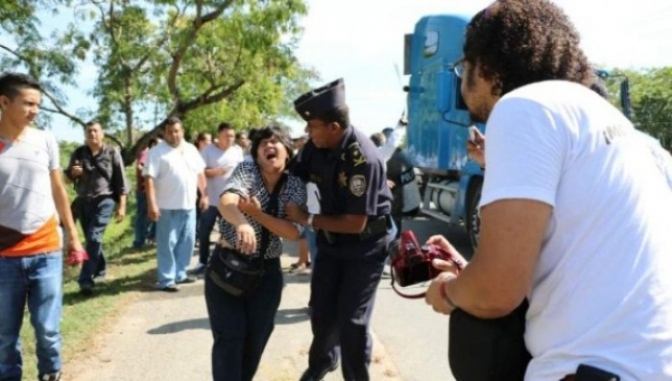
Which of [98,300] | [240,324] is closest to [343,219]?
[240,324]

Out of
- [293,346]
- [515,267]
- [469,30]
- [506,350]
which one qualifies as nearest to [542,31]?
[469,30]

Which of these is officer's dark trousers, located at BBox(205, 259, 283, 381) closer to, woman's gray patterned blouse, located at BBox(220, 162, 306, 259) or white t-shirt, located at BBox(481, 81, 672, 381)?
woman's gray patterned blouse, located at BBox(220, 162, 306, 259)

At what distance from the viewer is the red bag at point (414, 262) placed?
2129mm

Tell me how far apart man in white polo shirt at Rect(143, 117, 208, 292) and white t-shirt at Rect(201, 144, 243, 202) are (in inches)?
42.1

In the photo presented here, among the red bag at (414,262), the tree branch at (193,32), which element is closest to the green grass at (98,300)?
the red bag at (414,262)

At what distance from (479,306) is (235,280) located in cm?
217

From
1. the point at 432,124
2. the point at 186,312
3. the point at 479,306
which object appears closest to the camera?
the point at 479,306

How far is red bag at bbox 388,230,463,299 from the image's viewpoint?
213cm

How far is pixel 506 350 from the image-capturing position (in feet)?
5.12

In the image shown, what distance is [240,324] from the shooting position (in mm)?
3527

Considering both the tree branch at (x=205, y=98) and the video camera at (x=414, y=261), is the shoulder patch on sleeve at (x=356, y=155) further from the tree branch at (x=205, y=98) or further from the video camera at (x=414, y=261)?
the tree branch at (x=205, y=98)

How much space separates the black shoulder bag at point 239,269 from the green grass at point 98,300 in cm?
181

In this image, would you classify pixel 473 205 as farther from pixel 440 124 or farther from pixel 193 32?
pixel 193 32

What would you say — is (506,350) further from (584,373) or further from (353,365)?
(353,365)
